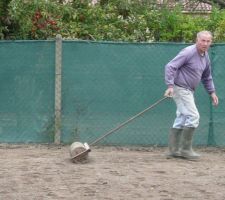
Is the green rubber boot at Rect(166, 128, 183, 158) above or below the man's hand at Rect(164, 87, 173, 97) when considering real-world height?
below

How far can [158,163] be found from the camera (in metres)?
7.90

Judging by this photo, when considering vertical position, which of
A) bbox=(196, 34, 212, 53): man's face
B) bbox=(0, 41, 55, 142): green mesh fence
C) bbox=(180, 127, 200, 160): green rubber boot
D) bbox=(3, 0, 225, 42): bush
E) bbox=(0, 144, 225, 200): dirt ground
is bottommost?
bbox=(0, 144, 225, 200): dirt ground

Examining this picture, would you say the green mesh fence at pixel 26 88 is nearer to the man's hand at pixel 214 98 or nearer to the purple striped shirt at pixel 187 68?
the purple striped shirt at pixel 187 68

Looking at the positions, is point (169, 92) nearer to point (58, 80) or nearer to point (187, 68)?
point (187, 68)

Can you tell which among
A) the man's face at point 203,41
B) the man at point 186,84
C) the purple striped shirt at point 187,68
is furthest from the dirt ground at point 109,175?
the man's face at point 203,41

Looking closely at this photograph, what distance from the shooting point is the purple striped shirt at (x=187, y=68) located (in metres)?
7.89

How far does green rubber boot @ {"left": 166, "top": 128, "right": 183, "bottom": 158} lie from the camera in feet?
26.9

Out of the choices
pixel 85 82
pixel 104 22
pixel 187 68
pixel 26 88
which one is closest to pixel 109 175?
pixel 187 68

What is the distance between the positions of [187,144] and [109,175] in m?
1.45

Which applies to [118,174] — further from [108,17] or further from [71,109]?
[108,17]

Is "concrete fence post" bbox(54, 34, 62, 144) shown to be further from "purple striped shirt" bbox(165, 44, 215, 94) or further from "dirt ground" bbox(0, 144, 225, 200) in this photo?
"purple striped shirt" bbox(165, 44, 215, 94)

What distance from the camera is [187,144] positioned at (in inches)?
320

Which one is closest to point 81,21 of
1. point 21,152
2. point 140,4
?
point 140,4

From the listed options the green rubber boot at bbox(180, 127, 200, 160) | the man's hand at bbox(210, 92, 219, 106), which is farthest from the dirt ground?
the man's hand at bbox(210, 92, 219, 106)
